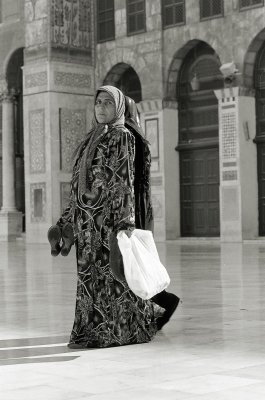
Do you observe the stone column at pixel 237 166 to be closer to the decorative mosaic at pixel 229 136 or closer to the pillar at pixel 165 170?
the decorative mosaic at pixel 229 136

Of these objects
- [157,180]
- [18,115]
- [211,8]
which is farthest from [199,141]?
[18,115]

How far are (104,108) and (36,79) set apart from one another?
18.6m

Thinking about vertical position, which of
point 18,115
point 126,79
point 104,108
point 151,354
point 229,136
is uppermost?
point 126,79

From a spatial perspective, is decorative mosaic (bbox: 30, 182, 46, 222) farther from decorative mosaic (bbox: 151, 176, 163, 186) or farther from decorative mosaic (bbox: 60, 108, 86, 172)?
decorative mosaic (bbox: 151, 176, 163, 186)

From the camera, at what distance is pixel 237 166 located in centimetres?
2036

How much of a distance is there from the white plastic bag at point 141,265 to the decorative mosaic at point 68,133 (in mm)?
18132

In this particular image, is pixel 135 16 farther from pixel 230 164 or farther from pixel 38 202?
pixel 38 202

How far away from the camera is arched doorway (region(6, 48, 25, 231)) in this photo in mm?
26375

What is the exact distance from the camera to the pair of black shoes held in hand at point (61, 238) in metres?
5.62

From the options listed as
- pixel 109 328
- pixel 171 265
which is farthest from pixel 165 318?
pixel 171 265

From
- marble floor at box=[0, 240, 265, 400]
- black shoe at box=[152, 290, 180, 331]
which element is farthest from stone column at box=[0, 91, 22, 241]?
black shoe at box=[152, 290, 180, 331]

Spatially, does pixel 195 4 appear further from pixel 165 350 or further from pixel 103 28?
pixel 165 350

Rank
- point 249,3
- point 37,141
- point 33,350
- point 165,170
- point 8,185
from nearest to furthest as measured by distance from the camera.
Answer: point 33,350
point 249,3
point 165,170
point 37,141
point 8,185

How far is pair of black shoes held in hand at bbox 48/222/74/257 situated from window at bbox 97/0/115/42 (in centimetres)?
1865
